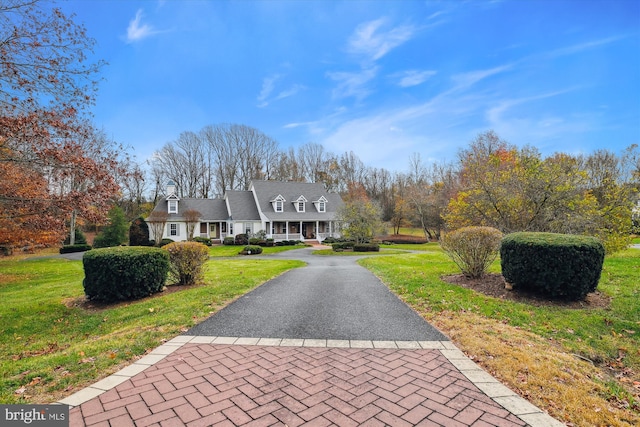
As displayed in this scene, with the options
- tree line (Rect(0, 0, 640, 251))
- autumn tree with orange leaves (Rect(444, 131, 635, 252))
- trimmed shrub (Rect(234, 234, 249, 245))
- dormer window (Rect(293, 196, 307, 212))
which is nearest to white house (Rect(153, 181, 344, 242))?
dormer window (Rect(293, 196, 307, 212))

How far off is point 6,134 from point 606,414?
1101 cm

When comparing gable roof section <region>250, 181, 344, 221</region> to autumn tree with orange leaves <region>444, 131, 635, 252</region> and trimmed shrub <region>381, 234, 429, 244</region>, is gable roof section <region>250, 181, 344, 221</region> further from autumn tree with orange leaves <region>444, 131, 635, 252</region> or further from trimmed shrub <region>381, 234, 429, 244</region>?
autumn tree with orange leaves <region>444, 131, 635, 252</region>

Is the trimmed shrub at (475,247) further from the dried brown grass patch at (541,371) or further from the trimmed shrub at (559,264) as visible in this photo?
the dried brown grass patch at (541,371)

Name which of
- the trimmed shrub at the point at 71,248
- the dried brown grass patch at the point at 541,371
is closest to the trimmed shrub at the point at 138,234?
the trimmed shrub at the point at 71,248

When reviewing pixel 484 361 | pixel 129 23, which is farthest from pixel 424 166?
pixel 484 361

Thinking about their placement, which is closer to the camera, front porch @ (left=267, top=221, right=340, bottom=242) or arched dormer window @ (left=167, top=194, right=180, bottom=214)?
arched dormer window @ (left=167, top=194, right=180, bottom=214)

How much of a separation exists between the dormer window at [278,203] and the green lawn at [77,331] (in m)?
25.5

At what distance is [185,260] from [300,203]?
90.7ft

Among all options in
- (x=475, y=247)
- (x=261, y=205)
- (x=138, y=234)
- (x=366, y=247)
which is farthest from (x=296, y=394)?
(x=261, y=205)

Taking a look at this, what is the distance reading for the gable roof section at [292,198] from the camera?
3475cm

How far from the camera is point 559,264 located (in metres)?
5.96

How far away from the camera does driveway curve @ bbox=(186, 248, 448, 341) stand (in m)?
4.80

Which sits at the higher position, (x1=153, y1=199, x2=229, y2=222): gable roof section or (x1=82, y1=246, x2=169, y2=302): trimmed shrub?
(x1=153, y1=199, x2=229, y2=222): gable roof section

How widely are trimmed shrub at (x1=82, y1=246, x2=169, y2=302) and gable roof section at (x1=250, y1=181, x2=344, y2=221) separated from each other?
25762 millimetres
